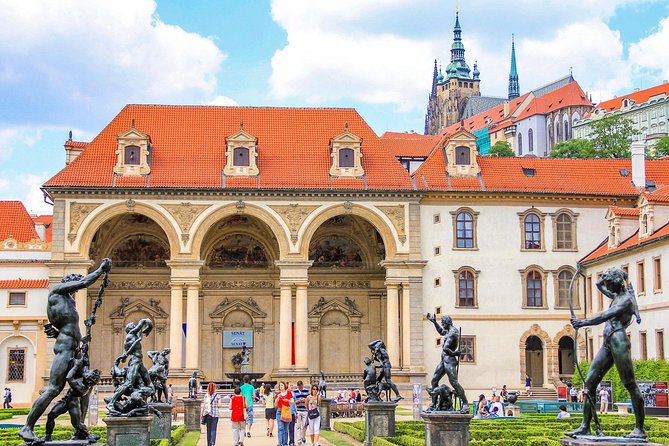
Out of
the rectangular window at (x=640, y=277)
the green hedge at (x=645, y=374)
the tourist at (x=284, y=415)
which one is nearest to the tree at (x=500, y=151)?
the rectangular window at (x=640, y=277)

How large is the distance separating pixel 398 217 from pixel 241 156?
8.52m

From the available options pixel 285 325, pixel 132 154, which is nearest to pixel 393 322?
pixel 285 325

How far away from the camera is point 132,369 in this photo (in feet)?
69.7

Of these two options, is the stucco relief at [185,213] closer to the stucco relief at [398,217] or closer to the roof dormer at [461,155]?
the stucco relief at [398,217]

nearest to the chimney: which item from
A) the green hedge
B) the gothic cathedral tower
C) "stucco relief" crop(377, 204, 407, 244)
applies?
"stucco relief" crop(377, 204, 407, 244)

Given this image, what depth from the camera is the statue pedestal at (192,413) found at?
109ft

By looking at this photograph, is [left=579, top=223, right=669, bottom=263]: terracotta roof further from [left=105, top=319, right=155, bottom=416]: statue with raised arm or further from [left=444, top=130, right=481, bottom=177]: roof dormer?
[left=105, top=319, right=155, bottom=416]: statue with raised arm

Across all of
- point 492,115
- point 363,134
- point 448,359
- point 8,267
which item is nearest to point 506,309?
point 363,134

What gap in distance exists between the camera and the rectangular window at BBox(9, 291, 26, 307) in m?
51.8

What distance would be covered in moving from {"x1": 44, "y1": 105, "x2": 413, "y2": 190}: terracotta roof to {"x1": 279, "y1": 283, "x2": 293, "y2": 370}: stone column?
5.30 metres

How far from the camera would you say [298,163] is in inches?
2133

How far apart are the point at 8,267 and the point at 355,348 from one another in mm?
18542

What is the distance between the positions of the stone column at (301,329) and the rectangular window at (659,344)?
659 inches

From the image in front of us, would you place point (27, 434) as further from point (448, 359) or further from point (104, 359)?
point (104, 359)
